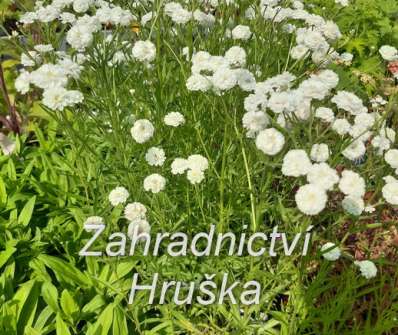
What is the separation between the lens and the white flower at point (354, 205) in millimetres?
1421

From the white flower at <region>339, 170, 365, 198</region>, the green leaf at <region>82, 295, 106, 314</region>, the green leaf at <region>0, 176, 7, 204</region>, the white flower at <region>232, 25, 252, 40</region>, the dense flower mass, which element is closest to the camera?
the white flower at <region>339, 170, 365, 198</region>

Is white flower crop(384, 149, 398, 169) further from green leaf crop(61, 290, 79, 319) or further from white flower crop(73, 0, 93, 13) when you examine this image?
white flower crop(73, 0, 93, 13)

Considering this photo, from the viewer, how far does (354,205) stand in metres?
1.44

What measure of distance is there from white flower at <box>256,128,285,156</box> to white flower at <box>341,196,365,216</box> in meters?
0.27

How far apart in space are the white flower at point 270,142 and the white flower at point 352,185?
0.67 ft

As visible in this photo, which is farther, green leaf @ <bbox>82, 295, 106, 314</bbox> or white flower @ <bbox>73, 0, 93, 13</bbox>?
white flower @ <bbox>73, 0, 93, 13</bbox>

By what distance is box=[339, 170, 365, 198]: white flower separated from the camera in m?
1.38

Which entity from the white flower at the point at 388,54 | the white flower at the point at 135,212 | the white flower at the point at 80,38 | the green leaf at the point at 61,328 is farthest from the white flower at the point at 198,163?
the white flower at the point at 388,54

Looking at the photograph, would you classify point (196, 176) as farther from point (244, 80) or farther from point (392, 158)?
point (392, 158)

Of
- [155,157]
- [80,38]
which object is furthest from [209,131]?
[80,38]

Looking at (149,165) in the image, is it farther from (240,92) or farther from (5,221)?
(5,221)

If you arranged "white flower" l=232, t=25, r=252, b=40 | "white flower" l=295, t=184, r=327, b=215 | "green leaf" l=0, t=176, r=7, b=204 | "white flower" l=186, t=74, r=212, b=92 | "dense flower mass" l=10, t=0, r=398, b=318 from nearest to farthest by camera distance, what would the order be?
1. "white flower" l=295, t=184, r=327, b=215
2. "dense flower mass" l=10, t=0, r=398, b=318
3. "white flower" l=186, t=74, r=212, b=92
4. "white flower" l=232, t=25, r=252, b=40
5. "green leaf" l=0, t=176, r=7, b=204

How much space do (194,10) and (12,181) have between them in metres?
1.16

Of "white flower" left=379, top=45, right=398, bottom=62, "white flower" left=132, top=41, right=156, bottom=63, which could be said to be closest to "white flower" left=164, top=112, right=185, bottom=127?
"white flower" left=132, top=41, right=156, bottom=63
